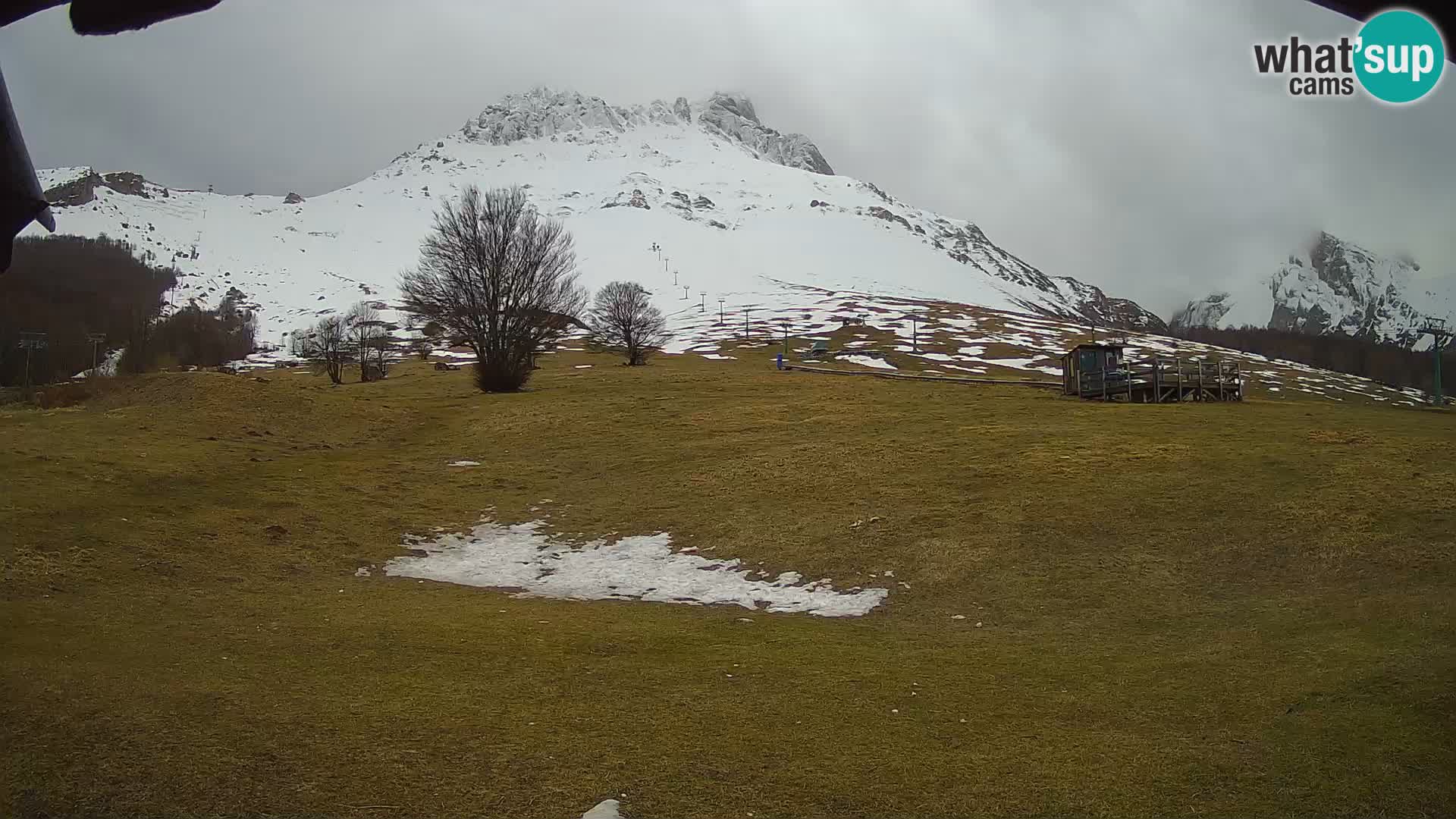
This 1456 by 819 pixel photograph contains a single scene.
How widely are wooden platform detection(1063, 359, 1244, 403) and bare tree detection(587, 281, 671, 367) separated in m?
51.9

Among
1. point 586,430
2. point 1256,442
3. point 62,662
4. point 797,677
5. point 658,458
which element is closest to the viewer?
point 62,662

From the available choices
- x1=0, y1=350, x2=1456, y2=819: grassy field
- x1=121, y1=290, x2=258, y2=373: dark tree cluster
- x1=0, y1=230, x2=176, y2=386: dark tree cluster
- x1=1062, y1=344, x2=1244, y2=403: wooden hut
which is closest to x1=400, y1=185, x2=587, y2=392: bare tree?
x1=0, y1=350, x2=1456, y2=819: grassy field

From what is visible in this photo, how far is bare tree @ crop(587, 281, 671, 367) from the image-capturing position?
95.9m

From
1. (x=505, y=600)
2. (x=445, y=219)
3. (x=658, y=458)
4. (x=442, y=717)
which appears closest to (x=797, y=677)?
(x=442, y=717)

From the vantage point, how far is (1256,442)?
30.1m

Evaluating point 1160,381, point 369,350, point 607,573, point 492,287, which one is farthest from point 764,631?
point 369,350

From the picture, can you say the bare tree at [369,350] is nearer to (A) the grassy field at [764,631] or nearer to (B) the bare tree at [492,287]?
(B) the bare tree at [492,287]

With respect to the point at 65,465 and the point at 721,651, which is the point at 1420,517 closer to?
the point at 721,651

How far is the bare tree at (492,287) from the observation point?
193ft

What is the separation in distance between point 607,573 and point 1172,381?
39171mm

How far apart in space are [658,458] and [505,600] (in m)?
16.3

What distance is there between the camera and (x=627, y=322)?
9656 cm

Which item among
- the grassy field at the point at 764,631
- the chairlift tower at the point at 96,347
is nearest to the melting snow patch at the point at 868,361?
the grassy field at the point at 764,631

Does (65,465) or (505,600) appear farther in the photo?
(65,465)
